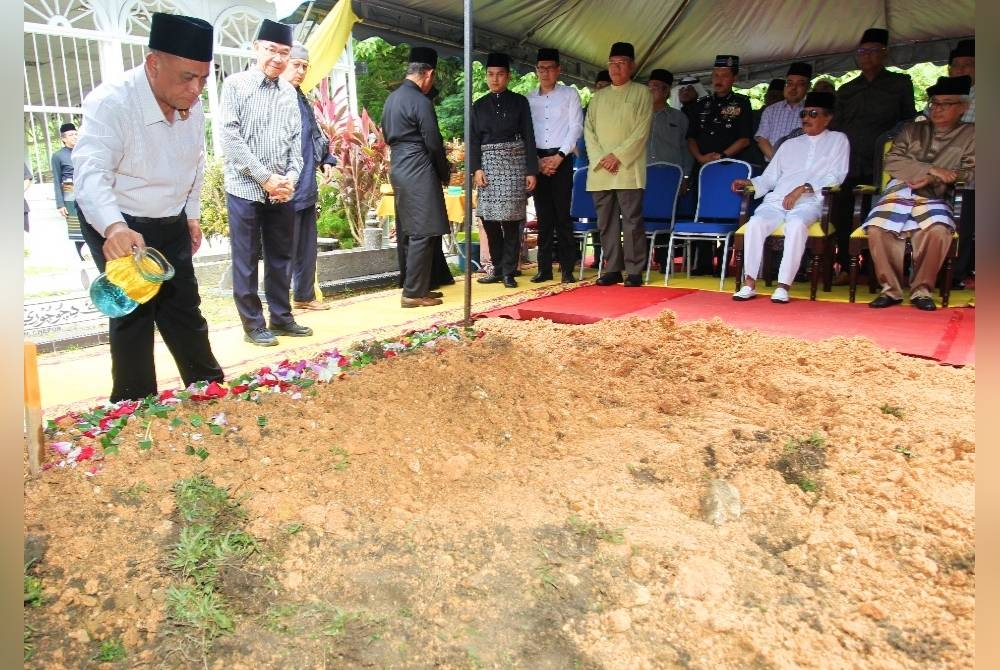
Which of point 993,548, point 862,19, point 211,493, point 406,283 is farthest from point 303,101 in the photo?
point 862,19

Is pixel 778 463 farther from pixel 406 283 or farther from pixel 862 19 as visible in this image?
pixel 862 19

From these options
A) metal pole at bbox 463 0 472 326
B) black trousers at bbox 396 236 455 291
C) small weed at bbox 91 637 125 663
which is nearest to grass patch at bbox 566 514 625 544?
small weed at bbox 91 637 125 663

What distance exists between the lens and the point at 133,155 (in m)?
2.39

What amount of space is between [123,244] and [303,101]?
245 cm

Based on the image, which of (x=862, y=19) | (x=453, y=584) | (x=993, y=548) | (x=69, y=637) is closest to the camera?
(x=993, y=548)

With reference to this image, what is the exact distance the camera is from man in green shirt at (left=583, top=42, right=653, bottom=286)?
5.48 metres

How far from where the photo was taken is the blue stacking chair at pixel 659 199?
577cm

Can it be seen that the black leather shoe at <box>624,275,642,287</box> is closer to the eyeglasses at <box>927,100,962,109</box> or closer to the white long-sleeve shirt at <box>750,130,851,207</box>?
the white long-sleeve shirt at <box>750,130,851,207</box>

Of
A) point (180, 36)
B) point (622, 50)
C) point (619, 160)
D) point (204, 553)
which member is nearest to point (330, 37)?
point (622, 50)

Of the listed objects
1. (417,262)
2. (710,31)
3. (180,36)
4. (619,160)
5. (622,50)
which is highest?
(710,31)

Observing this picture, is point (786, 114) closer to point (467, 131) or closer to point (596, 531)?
point (467, 131)

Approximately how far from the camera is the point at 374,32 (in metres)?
5.62

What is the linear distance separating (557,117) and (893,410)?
3.93 m

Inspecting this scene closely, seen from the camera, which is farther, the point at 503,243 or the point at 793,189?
the point at 503,243
